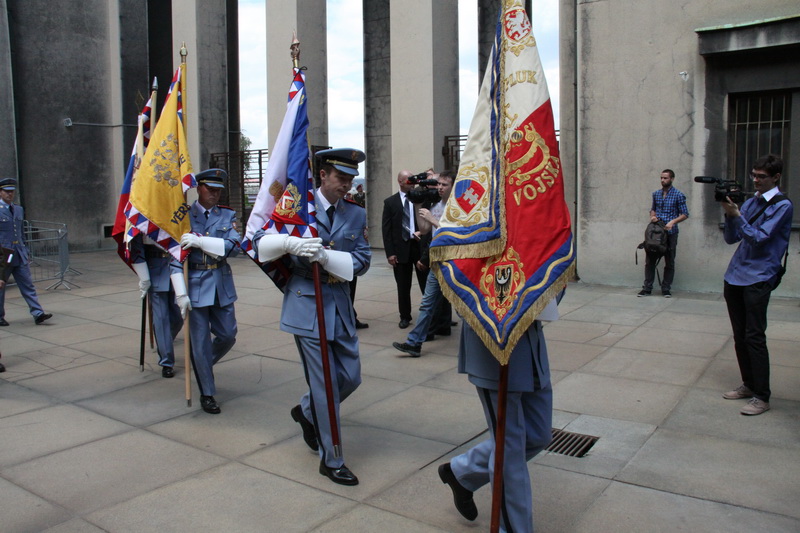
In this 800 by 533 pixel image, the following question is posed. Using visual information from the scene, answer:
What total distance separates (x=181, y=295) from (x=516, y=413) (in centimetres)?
326

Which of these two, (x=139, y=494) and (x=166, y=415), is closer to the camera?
(x=139, y=494)

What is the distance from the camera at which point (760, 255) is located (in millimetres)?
5195

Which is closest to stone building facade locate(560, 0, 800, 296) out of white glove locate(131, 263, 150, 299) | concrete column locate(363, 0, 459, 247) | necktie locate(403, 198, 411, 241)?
concrete column locate(363, 0, 459, 247)

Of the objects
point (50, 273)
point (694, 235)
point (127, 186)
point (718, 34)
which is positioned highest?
point (718, 34)

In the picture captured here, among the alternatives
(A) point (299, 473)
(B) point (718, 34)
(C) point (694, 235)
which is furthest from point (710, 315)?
(A) point (299, 473)

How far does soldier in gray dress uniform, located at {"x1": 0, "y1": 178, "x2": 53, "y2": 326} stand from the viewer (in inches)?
364

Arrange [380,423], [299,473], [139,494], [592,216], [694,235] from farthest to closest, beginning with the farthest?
[592,216], [694,235], [380,423], [299,473], [139,494]

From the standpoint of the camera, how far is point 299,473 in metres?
4.24

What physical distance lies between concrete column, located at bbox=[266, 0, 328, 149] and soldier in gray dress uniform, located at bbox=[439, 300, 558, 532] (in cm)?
1322

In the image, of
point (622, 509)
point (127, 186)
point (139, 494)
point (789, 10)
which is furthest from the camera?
point (789, 10)

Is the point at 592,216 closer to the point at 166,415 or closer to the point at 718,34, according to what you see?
the point at 718,34

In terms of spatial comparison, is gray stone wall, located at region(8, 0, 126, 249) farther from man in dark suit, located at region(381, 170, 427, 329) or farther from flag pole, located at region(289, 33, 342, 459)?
flag pole, located at region(289, 33, 342, 459)

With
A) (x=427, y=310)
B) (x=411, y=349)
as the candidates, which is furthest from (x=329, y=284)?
(x=427, y=310)

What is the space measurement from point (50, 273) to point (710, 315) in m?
12.5
